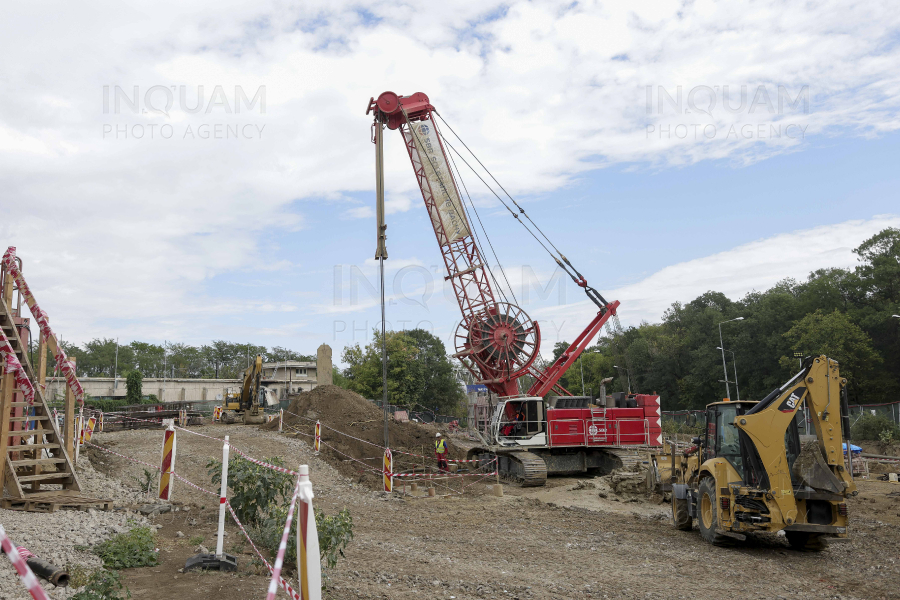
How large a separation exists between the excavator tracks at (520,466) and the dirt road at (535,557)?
3.66 metres

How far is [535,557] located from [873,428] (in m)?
28.7

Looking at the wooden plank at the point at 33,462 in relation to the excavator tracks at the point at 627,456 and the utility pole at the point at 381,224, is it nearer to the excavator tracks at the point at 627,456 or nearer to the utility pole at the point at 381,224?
the utility pole at the point at 381,224

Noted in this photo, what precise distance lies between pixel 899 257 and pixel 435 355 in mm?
39953

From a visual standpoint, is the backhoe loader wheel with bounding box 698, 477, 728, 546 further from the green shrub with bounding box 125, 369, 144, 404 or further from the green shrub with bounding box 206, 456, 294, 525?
the green shrub with bounding box 125, 369, 144, 404

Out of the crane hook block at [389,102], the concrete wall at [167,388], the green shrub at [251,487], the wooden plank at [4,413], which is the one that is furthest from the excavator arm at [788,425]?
the concrete wall at [167,388]

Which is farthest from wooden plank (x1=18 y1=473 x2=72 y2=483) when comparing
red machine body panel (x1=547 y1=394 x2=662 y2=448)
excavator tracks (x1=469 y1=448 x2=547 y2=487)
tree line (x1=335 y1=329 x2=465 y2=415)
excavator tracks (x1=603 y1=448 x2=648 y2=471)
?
tree line (x1=335 y1=329 x2=465 y2=415)

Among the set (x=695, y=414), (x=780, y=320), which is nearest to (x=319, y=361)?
(x=695, y=414)

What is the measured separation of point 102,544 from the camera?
6766mm

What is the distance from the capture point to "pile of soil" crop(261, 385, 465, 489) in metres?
21.0

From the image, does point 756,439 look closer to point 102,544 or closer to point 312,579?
point 312,579

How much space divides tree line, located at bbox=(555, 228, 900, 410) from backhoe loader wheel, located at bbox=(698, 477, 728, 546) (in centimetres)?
2012

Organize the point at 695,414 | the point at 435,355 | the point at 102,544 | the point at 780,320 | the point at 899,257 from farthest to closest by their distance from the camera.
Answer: the point at 435,355 < the point at 780,320 < the point at 899,257 < the point at 695,414 < the point at 102,544

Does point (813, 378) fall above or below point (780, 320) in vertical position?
below

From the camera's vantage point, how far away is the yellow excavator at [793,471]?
9102mm
